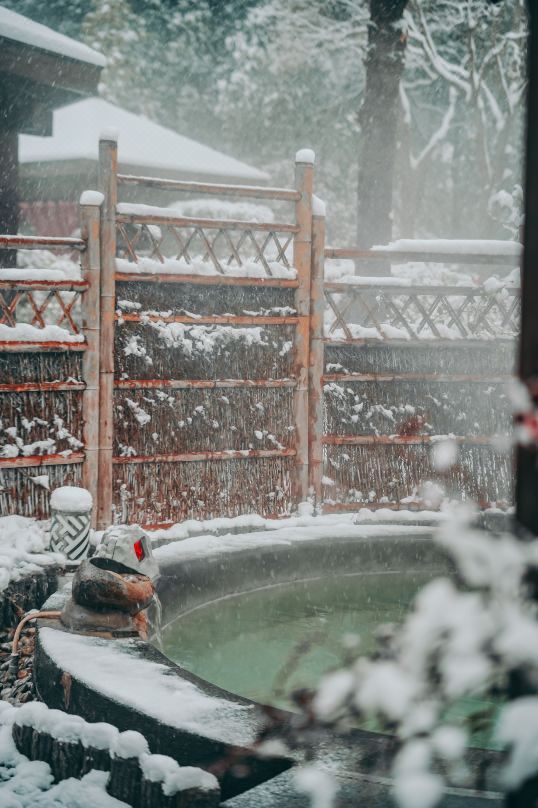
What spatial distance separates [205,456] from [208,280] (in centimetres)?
126

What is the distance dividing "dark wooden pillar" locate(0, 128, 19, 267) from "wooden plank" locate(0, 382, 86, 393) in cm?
402

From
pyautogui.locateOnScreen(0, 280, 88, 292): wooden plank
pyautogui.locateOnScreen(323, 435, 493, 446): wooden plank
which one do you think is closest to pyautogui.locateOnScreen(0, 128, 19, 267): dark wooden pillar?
pyautogui.locateOnScreen(0, 280, 88, 292): wooden plank

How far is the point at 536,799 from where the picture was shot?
4.71 ft

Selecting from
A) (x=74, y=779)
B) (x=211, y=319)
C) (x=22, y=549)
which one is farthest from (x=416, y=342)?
(x=74, y=779)

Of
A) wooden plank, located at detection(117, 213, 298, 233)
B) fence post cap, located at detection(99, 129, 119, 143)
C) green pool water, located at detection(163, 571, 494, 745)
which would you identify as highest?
fence post cap, located at detection(99, 129, 119, 143)

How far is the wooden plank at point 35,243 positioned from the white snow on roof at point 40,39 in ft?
11.5

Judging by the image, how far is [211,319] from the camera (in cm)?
718

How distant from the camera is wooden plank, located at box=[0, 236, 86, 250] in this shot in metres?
6.38

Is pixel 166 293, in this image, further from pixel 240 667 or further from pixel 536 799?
pixel 536 799

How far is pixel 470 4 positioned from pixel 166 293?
1403 centimetres

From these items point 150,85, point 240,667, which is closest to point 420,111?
point 150,85

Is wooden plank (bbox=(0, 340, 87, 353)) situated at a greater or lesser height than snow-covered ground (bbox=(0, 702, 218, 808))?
greater

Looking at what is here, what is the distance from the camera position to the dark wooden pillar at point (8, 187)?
10.3 meters

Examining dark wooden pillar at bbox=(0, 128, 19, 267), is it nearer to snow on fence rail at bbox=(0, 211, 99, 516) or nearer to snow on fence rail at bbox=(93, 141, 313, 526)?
snow on fence rail at bbox=(93, 141, 313, 526)
